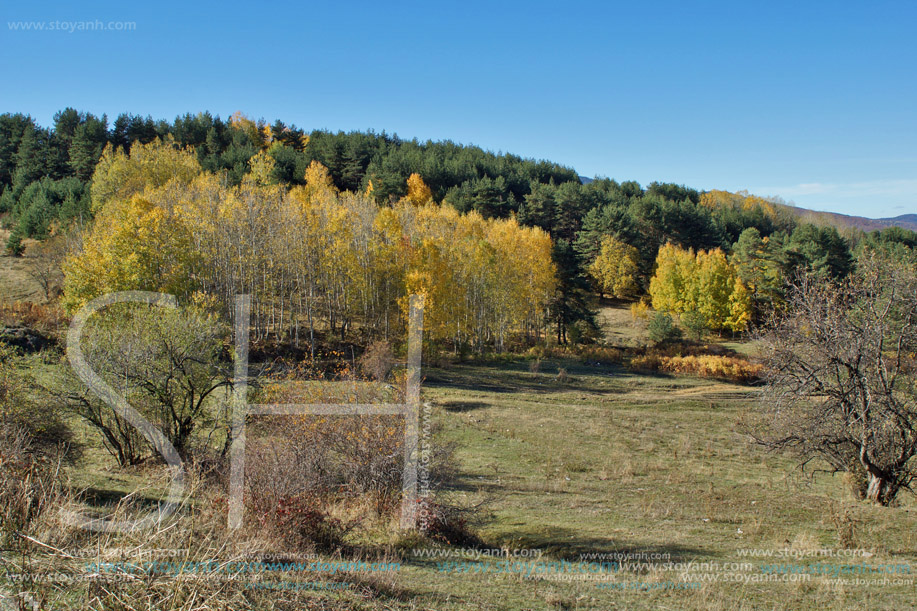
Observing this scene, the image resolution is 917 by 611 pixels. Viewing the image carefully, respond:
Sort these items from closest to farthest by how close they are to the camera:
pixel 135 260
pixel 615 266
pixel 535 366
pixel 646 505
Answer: pixel 646 505
pixel 135 260
pixel 535 366
pixel 615 266

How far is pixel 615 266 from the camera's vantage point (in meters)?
69.1

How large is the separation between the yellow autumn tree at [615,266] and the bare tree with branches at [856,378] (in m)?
55.0


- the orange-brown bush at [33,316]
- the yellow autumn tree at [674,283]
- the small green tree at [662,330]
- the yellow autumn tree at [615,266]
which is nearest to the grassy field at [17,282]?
the orange-brown bush at [33,316]

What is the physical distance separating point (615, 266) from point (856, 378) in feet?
191

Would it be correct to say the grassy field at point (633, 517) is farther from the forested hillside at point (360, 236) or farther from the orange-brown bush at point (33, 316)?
the orange-brown bush at point (33, 316)

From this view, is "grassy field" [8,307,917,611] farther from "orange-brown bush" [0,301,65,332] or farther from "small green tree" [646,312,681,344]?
"small green tree" [646,312,681,344]

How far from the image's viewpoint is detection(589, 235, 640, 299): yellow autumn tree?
68.4 meters

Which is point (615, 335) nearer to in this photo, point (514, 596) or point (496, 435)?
point (496, 435)

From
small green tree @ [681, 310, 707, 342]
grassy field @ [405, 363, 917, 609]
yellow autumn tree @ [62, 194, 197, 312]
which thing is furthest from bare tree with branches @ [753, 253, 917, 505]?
small green tree @ [681, 310, 707, 342]

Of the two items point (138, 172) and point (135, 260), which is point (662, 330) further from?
point (138, 172)

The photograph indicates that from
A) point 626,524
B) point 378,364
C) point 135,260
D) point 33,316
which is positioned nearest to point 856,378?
point 626,524

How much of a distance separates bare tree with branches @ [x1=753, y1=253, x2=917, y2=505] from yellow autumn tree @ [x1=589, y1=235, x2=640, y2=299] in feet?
A: 180

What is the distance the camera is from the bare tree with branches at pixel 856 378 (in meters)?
12.4

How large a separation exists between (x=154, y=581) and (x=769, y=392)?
46.4ft
